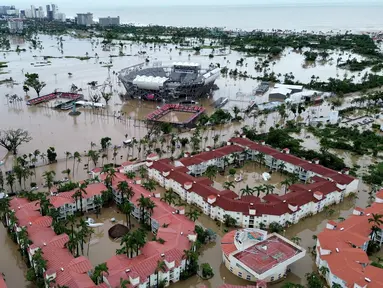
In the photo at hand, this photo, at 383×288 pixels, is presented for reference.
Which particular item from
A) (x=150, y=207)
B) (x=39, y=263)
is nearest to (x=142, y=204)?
(x=150, y=207)

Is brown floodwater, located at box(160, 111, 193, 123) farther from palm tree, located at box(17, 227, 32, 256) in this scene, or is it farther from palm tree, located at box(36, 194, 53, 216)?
palm tree, located at box(17, 227, 32, 256)

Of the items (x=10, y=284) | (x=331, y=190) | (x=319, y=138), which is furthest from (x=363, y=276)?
(x=319, y=138)

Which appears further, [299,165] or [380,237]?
[299,165]

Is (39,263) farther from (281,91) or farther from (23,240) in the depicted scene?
(281,91)

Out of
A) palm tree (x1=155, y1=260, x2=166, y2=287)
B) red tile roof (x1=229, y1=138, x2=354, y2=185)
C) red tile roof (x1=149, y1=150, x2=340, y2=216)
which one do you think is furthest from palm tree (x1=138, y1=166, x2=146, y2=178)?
palm tree (x1=155, y1=260, x2=166, y2=287)

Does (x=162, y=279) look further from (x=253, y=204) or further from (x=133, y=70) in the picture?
(x=133, y=70)
